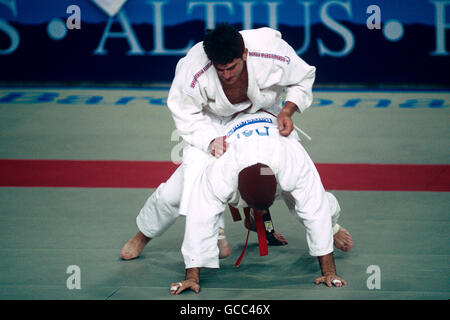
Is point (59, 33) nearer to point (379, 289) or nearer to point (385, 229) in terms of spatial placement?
point (385, 229)

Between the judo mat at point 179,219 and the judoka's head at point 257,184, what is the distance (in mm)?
468

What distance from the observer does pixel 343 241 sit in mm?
3910

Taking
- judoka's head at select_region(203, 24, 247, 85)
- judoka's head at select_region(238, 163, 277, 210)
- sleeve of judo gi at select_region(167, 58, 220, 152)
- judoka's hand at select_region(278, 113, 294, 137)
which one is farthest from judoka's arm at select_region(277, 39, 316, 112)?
judoka's head at select_region(238, 163, 277, 210)

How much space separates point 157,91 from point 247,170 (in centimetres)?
616

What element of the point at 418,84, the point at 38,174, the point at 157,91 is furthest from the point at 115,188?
the point at 418,84

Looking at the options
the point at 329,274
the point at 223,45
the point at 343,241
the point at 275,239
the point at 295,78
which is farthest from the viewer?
the point at 275,239

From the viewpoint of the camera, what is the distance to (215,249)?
3.41 metres

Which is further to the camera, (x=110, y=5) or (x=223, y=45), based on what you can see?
(x=110, y=5)

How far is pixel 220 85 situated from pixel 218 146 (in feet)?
1.05

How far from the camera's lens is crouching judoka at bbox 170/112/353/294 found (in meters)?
3.28

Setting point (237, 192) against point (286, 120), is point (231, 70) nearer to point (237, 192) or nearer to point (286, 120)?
point (286, 120)

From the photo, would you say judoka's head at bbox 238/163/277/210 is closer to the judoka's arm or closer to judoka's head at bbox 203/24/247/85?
judoka's head at bbox 203/24/247/85

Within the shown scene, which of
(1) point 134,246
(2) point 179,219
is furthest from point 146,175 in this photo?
(1) point 134,246

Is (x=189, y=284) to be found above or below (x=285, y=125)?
below
